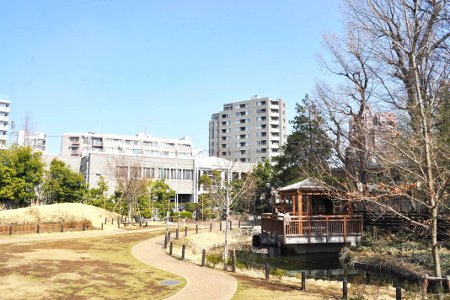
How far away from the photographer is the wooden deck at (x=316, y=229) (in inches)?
839

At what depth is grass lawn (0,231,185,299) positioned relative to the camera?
1061 centimetres

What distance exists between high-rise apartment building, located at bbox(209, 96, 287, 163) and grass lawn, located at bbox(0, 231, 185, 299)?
6927cm

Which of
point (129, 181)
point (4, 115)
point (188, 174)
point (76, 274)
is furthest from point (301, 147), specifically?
point (4, 115)

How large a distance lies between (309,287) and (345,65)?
1796cm

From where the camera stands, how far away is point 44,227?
25766 mm

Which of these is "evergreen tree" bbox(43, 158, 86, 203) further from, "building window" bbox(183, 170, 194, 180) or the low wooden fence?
"building window" bbox(183, 170, 194, 180)

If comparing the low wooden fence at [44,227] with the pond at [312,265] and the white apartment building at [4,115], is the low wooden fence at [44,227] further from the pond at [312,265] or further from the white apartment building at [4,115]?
the white apartment building at [4,115]

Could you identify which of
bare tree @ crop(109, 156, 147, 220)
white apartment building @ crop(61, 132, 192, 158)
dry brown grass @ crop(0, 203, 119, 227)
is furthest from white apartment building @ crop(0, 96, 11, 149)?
dry brown grass @ crop(0, 203, 119, 227)

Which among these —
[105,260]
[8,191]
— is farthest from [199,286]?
[8,191]

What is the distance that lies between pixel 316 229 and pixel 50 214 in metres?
20.0

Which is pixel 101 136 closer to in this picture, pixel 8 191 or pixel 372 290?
pixel 8 191

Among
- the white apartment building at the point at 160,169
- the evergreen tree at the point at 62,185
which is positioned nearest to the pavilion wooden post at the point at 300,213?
the white apartment building at the point at 160,169

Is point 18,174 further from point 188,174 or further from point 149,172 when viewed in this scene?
point 188,174

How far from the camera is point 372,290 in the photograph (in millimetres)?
12828
